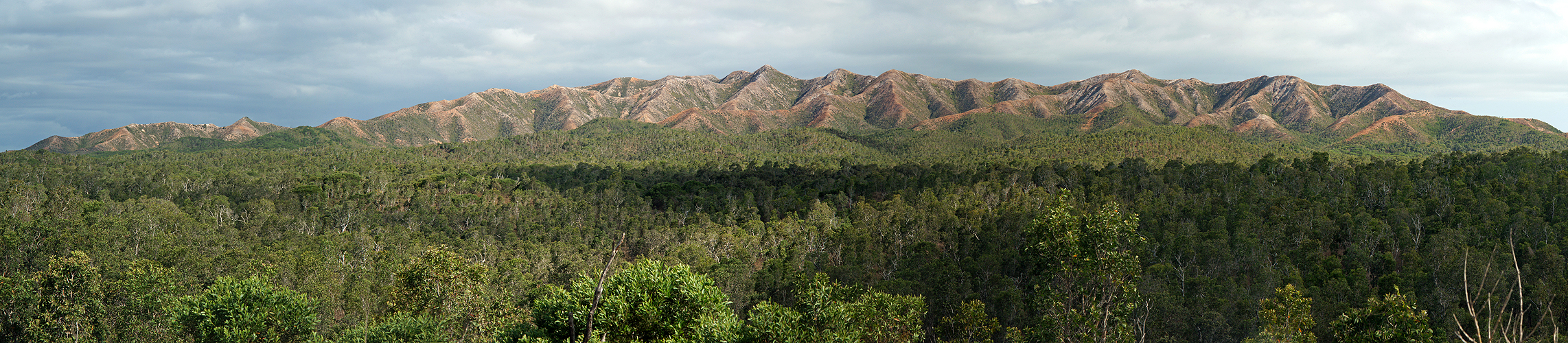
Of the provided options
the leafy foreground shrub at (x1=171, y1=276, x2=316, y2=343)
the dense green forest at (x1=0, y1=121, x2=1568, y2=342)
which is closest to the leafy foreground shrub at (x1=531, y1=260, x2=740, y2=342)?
the dense green forest at (x1=0, y1=121, x2=1568, y2=342)

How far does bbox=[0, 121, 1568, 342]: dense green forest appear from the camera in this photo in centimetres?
3016

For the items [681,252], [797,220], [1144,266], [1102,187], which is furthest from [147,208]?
[1102,187]

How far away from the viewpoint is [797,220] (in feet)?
412

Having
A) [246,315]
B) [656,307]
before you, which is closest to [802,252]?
[246,315]

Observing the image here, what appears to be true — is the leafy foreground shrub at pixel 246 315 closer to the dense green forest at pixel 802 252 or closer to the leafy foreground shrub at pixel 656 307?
the dense green forest at pixel 802 252

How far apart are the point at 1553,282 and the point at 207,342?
117m

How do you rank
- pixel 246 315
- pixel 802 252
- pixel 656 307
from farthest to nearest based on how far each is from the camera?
1. pixel 802 252
2. pixel 246 315
3. pixel 656 307

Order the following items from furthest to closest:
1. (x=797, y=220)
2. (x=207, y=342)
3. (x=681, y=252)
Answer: (x=797, y=220), (x=681, y=252), (x=207, y=342)

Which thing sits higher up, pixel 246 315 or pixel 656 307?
pixel 656 307

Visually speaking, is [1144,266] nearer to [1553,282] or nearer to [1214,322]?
[1214,322]

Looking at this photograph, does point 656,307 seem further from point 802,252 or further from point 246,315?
point 802,252

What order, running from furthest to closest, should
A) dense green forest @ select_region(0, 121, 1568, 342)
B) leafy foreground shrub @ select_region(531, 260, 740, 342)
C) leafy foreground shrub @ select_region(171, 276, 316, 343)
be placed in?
leafy foreground shrub @ select_region(171, 276, 316, 343), dense green forest @ select_region(0, 121, 1568, 342), leafy foreground shrub @ select_region(531, 260, 740, 342)

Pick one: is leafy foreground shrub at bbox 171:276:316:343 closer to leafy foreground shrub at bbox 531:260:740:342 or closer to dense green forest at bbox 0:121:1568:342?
dense green forest at bbox 0:121:1568:342

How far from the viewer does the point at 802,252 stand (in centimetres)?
10531
